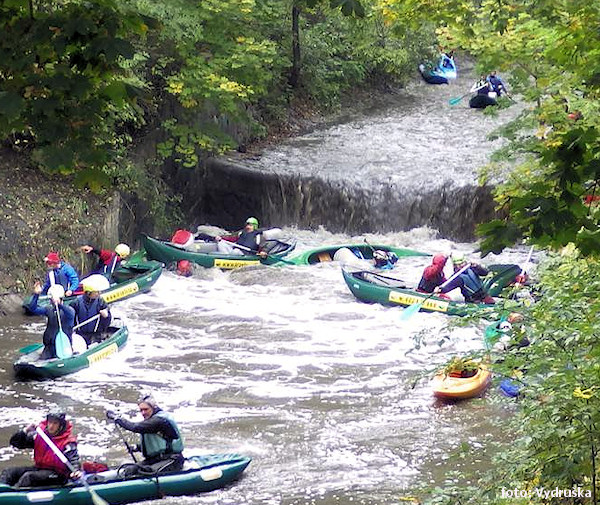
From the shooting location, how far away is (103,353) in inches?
536

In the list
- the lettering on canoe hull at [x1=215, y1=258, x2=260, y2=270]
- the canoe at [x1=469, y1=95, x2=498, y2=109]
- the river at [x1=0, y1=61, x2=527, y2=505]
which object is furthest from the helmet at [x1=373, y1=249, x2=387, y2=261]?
the canoe at [x1=469, y1=95, x2=498, y2=109]

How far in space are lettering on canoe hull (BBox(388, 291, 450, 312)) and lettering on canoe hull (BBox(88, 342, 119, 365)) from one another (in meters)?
4.92

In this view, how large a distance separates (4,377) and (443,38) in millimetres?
8027

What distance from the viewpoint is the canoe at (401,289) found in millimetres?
16375

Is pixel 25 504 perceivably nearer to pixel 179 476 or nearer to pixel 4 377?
pixel 179 476

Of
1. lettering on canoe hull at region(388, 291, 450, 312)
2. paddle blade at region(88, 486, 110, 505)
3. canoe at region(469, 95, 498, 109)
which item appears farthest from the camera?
canoe at region(469, 95, 498, 109)

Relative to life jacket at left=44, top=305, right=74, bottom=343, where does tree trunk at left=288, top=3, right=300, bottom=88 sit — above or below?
above

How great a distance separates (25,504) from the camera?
897cm

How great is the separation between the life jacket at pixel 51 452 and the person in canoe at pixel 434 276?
342 inches

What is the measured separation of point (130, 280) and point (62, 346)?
444 centimetres

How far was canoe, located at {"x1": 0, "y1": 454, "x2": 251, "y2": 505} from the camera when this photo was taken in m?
8.99

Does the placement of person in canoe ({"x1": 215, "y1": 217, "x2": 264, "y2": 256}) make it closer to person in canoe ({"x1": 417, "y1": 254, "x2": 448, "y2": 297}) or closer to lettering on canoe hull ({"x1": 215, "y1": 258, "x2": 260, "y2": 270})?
lettering on canoe hull ({"x1": 215, "y1": 258, "x2": 260, "y2": 270})

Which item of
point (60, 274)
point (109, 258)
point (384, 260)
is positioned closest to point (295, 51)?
point (384, 260)

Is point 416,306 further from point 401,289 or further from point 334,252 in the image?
point 334,252
